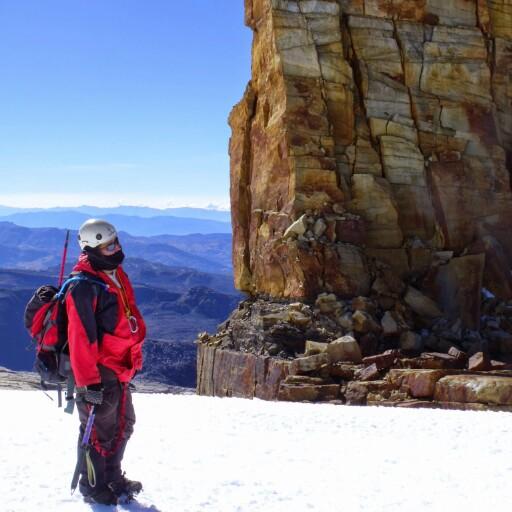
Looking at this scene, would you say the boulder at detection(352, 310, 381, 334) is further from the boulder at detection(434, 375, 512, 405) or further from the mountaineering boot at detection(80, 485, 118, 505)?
the mountaineering boot at detection(80, 485, 118, 505)

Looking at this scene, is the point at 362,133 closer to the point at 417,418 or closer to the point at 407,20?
the point at 407,20

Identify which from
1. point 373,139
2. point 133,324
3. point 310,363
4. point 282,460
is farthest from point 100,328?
point 373,139

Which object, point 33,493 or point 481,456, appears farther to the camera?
point 481,456

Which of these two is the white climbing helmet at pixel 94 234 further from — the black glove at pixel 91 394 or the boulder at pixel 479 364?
the boulder at pixel 479 364

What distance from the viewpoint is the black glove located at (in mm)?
5680

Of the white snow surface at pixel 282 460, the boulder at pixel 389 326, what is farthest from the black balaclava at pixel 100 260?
the boulder at pixel 389 326

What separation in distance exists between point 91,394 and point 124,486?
95 cm

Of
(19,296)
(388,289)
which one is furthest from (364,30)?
(19,296)

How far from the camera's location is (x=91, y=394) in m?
5.69

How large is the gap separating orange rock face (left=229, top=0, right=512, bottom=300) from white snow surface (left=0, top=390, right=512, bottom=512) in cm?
933

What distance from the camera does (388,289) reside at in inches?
771

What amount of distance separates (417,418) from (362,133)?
1229 cm

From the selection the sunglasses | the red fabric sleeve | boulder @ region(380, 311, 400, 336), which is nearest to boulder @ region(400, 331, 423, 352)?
boulder @ region(380, 311, 400, 336)

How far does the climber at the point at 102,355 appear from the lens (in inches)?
225
